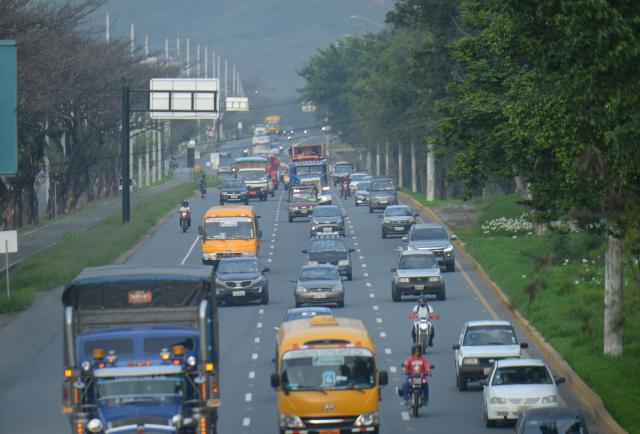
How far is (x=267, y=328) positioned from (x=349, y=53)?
11777 centimetres

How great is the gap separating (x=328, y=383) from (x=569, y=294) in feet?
17.4

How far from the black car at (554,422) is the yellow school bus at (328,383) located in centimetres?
299

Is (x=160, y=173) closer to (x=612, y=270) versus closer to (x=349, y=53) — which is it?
(x=349, y=53)

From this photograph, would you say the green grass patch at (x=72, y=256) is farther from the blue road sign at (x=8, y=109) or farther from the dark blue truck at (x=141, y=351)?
the dark blue truck at (x=141, y=351)

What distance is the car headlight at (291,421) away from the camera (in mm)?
25109

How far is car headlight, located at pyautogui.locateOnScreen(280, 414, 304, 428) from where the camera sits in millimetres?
25109

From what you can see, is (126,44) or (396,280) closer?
(396,280)

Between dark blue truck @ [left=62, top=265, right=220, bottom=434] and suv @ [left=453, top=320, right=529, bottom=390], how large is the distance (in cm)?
970

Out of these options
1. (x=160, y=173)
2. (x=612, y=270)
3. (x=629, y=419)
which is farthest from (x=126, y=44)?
(x=629, y=419)

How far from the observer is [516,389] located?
28.4m

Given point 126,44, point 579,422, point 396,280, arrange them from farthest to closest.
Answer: point 126,44, point 396,280, point 579,422

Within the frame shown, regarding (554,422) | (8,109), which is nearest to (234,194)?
(8,109)

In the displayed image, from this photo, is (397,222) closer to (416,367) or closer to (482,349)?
(482,349)

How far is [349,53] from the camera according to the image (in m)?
158
